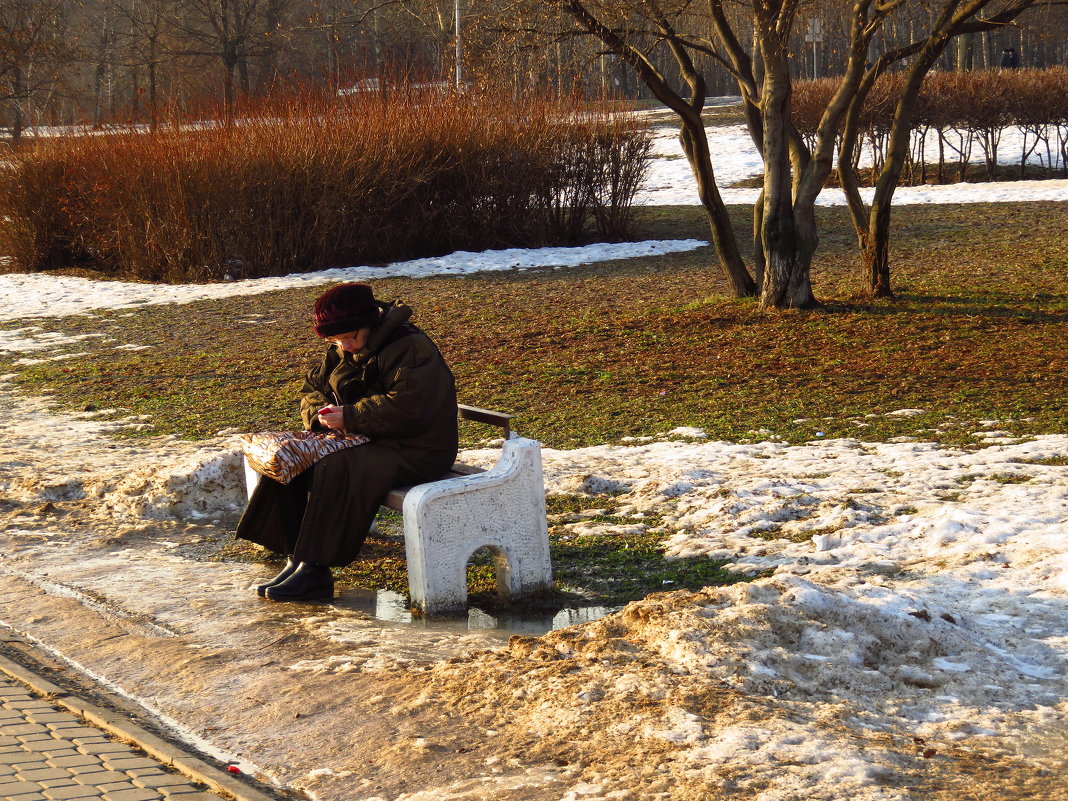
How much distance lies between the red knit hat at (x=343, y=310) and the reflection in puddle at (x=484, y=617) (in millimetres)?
1198

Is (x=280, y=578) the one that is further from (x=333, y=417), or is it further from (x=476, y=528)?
(x=476, y=528)

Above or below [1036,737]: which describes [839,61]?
above

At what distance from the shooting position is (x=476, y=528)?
521 cm

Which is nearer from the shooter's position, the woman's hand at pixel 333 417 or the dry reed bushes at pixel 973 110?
the woman's hand at pixel 333 417

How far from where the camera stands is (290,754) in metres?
3.80

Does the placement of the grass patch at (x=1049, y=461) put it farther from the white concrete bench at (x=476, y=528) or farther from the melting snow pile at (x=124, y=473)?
the melting snow pile at (x=124, y=473)

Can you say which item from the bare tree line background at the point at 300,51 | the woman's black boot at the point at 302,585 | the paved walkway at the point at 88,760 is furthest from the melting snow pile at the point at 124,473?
the bare tree line background at the point at 300,51

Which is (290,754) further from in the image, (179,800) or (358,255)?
(358,255)

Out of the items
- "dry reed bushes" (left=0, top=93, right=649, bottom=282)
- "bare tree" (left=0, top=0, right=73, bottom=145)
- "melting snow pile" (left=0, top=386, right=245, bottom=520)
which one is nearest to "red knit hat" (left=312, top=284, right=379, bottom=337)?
"melting snow pile" (left=0, top=386, right=245, bottom=520)

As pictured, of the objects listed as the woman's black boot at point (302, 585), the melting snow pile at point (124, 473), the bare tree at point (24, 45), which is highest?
the bare tree at point (24, 45)

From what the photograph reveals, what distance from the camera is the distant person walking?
17.1 ft

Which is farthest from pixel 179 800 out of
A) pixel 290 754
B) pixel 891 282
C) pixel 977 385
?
pixel 891 282

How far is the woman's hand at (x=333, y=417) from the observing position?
5.29 metres

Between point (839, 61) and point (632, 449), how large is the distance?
2209 inches
